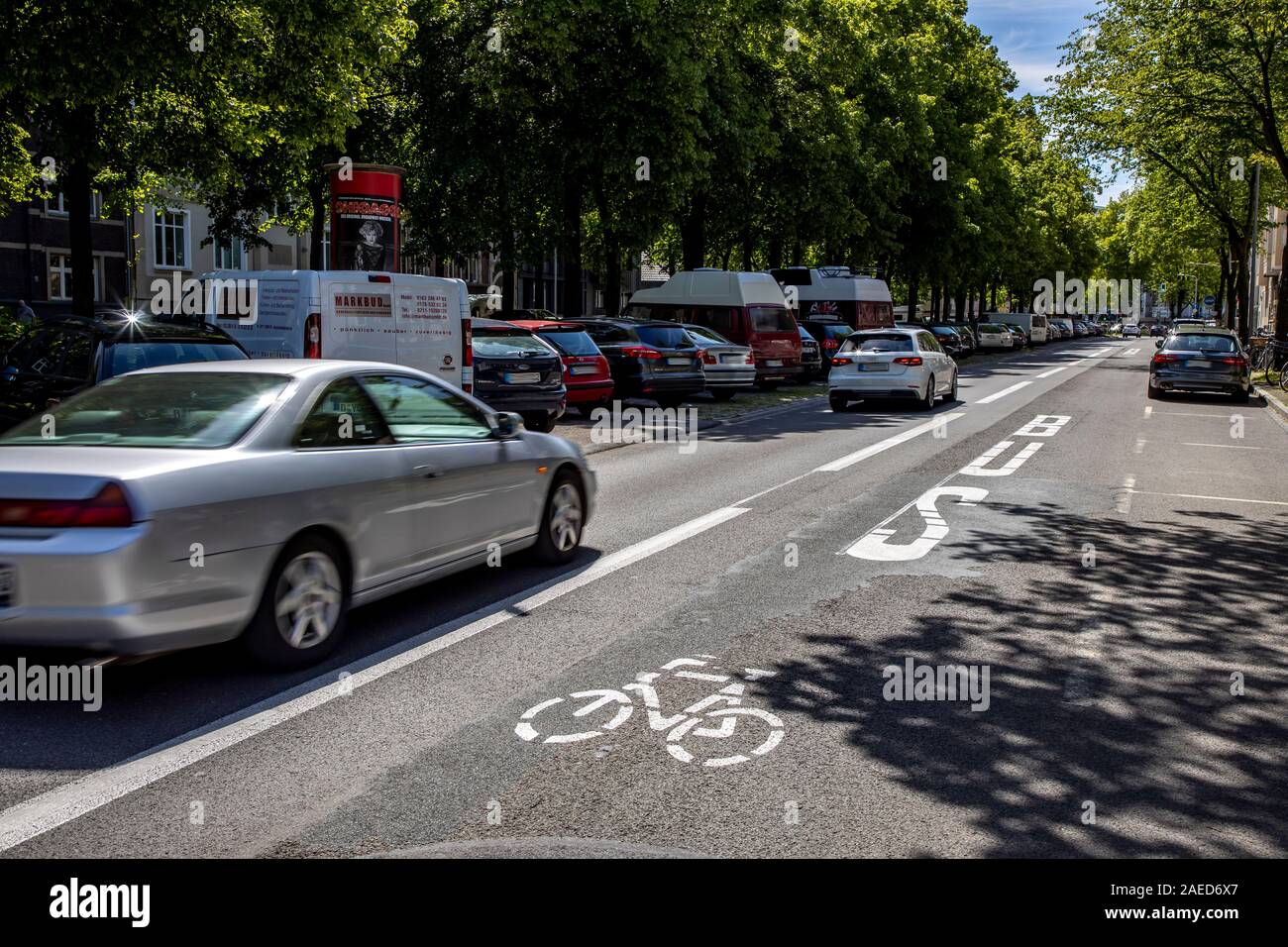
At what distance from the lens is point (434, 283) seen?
593 inches

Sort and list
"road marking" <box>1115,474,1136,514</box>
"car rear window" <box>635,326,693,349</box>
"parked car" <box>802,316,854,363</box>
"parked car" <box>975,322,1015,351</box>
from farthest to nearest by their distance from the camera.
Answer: "parked car" <box>975,322,1015,351</box> < "parked car" <box>802,316,854,363</box> < "car rear window" <box>635,326,693,349</box> < "road marking" <box>1115,474,1136,514</box>

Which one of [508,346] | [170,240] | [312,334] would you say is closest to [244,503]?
[312,334]

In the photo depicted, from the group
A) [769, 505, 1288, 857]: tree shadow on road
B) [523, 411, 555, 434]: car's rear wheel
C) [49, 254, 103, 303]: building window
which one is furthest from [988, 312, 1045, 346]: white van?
[769, 505, 1288, 857]: tree shadow on road

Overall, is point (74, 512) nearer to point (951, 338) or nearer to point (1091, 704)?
point (1091, 704)

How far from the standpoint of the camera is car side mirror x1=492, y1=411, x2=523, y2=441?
7.70 metres

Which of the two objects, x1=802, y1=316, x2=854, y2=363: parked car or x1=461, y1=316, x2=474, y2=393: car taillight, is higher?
x1=802, y1=316, x2=854, y2=363: parked car

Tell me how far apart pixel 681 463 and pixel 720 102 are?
1928 centimetres

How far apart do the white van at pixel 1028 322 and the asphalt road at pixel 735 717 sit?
6668 cm

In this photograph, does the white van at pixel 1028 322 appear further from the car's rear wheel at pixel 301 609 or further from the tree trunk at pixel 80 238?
the car's rear wheel at pixel 301 609

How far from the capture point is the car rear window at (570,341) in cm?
1967

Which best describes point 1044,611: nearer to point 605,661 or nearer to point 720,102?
point 605,661

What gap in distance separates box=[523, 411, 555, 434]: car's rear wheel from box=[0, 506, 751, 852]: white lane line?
33.3 ft

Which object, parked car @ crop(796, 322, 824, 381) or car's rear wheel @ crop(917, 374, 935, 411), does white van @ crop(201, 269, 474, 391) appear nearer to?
car's rear wheel @ crop(917, 374, 935, 411)

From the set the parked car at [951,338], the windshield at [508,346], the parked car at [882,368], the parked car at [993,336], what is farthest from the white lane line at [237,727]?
the parked car at [993,336]
